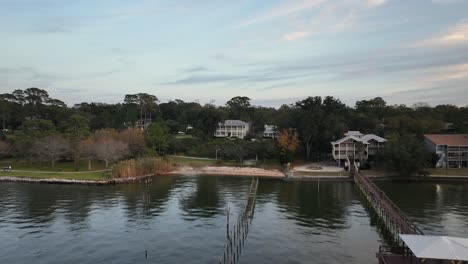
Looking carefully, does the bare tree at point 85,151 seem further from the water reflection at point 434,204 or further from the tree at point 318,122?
the water reflection at point 434,204

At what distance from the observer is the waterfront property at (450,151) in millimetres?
79750

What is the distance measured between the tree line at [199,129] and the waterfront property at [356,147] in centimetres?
405

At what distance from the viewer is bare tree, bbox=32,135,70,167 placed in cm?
7819

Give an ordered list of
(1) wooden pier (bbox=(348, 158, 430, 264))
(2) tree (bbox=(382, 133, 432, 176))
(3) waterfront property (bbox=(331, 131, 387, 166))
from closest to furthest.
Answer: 1. (1) wooden pier (bbox=(348, 158, 430, 264))
2. (2) tree (bbox=(382, 133, 432, 176))
3. (3) waterfront property (bbox=(331, 131, 387, 166))

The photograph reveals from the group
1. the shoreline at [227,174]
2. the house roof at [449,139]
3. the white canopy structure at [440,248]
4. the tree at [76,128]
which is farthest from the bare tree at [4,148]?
the house roof at [449,139]

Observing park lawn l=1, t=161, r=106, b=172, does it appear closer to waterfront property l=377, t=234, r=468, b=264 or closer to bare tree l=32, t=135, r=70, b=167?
bare tree l=32, t=135, r=70, b=167

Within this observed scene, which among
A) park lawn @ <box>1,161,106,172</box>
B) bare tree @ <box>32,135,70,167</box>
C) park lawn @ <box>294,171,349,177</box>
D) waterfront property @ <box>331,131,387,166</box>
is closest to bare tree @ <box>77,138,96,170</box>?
park lawn @ <box>1,161,106,172</box>

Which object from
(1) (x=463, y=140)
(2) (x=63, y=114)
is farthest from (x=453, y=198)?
(2) (x=63, y=114)

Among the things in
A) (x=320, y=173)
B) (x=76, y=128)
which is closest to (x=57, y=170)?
(x=76, y=128)

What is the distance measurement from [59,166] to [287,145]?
158 ft

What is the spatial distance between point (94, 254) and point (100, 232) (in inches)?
249

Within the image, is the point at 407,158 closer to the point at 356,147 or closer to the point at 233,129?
the point at 356,147

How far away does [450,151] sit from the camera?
79.9 metres

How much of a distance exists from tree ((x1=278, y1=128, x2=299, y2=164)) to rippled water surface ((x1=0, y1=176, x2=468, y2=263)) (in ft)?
60.4
